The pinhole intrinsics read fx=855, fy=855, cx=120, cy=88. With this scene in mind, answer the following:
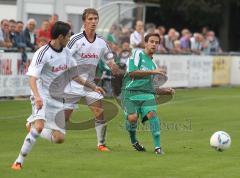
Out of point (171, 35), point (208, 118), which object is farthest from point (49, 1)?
point (208, 118)

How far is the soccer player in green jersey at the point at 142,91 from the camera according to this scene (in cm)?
1366

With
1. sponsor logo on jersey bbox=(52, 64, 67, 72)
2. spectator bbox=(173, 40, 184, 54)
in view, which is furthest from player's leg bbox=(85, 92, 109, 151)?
spectator bbox=(173, 40, 184, 54)

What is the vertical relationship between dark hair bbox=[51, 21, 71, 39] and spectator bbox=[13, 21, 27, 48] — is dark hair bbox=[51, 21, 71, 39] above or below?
above

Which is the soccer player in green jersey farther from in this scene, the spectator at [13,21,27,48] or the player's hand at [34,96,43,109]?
the spectator at [13,21,27,48]

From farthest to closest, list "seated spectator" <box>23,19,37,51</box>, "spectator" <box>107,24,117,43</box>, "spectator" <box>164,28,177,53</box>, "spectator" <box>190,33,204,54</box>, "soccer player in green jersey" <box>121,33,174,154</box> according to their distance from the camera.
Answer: "spectator" <box>190,33,204,54</box> → "spectator" <box>164,28,177,53</box> → "spectator" <box>107,24,117,43</box> → "seated spectator" <box>23,19,37,51</box> → "soccer player in green jersey" <box>121,33,174,154</box>

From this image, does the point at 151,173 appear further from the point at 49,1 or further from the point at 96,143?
the point at 49,1

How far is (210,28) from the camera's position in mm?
49688

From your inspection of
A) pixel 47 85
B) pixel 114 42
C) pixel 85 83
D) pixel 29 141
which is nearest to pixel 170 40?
pixel 114 42

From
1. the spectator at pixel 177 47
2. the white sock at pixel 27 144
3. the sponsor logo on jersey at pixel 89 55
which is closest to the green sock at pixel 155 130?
the sponsor logo on jersey at pixel 89 55

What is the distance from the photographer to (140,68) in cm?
1376

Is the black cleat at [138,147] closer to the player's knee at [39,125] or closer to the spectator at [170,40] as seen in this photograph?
the player's knee at [39,125]

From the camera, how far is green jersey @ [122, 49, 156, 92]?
1378 cm

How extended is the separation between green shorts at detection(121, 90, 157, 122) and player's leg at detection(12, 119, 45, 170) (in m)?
2.54

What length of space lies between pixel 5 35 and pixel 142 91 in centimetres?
1081
